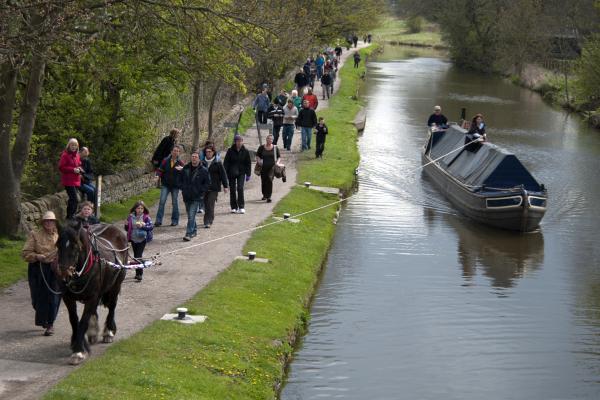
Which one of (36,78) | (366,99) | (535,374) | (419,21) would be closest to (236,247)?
(36,78)

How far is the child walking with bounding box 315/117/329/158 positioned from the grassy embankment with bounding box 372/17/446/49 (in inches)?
3266

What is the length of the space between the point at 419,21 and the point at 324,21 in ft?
271

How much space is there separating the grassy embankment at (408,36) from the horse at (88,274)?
338 ft

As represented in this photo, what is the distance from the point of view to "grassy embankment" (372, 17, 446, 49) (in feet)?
400

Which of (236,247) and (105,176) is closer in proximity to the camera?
(236,247)

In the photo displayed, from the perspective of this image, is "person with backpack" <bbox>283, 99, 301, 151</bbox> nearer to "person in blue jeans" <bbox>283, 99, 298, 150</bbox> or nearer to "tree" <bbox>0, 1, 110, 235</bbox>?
"person in blue jeans" <bbox>283, 99, 298, 150</bbox>

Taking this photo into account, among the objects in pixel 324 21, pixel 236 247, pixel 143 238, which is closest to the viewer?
pixel 143 238

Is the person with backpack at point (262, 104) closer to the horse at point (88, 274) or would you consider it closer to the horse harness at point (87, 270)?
the horse at point (88, 274)

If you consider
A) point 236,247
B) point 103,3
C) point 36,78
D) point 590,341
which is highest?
point 103,3

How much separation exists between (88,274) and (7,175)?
6941 mm

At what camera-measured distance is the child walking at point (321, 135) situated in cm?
3281

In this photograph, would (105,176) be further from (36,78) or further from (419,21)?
(419,21)

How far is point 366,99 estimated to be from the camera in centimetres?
5672

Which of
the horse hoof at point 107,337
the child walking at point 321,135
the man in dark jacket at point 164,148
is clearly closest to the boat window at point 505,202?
the child walking at point 321,135
